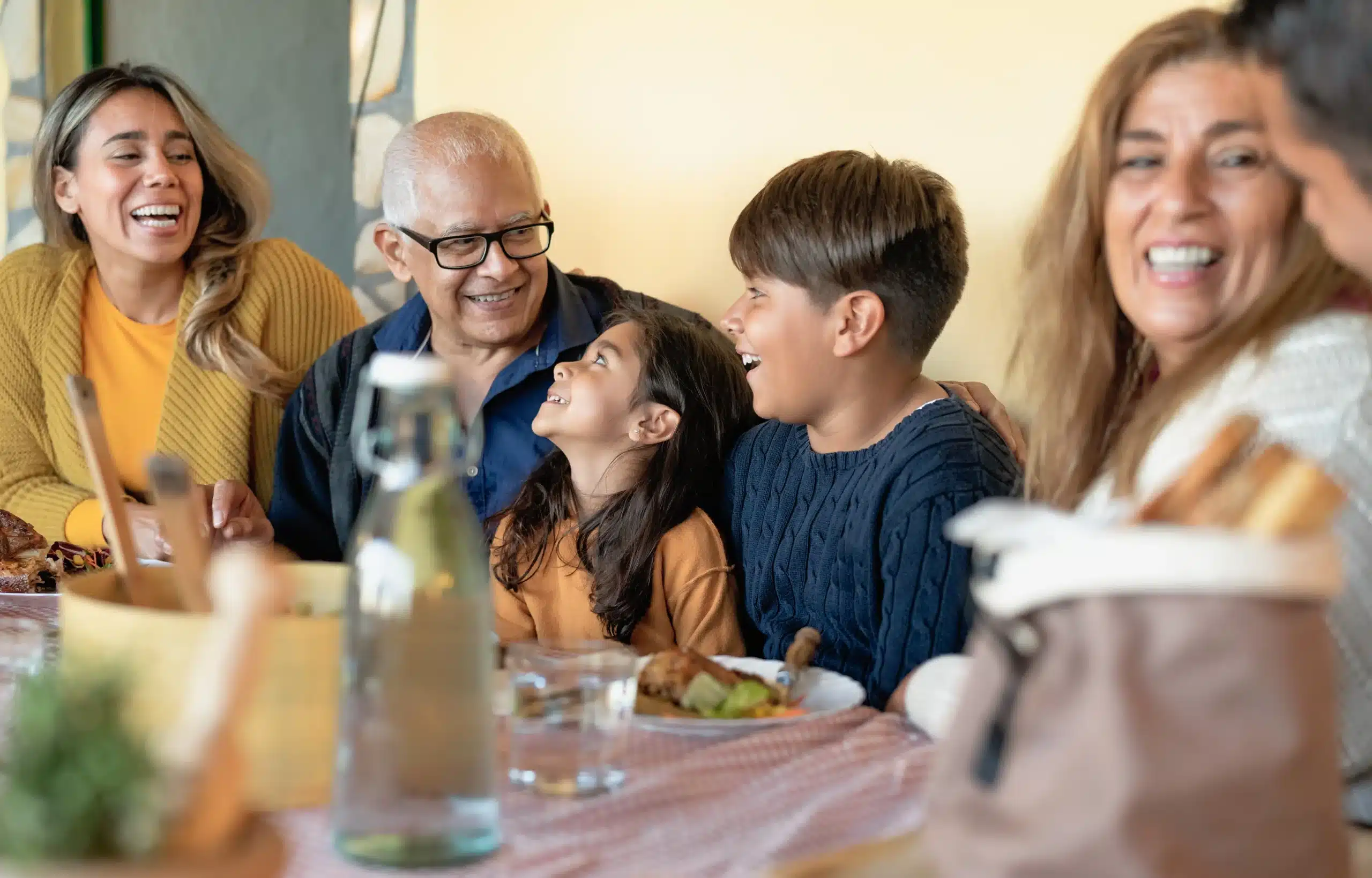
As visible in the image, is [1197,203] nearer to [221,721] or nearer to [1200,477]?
[1200,477]

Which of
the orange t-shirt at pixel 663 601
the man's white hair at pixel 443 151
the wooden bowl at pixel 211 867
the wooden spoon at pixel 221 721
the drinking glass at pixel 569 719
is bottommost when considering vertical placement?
the orange t-shirt at pixel 663 601

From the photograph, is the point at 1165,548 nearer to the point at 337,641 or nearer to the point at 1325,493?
the point at 1325,493

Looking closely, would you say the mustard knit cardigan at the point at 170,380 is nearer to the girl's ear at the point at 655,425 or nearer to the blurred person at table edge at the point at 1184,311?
the girl's ear at the point at 655,425

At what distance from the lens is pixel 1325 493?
621mm

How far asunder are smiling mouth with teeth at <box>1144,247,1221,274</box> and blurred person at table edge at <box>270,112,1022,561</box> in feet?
3.50

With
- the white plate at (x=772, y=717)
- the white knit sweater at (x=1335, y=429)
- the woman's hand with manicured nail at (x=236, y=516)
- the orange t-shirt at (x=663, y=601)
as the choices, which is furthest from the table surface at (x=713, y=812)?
the woman's hand with manicured nail at (x=236, y=516)

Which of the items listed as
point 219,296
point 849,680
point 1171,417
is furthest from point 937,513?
point 219,296

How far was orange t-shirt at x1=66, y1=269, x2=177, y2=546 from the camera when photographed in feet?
8.30

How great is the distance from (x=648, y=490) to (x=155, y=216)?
1206 mm

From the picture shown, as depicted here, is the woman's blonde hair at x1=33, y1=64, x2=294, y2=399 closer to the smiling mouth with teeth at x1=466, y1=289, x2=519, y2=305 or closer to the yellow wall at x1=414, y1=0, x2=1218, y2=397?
the smiling mouth with teeth at x1=466, y1=289, x2=519, y2=305

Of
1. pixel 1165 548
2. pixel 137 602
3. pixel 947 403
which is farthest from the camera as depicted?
pixel 947 403

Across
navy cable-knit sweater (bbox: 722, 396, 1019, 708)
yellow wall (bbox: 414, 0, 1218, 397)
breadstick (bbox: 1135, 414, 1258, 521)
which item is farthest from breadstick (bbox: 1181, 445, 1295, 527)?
yellow wall (bbox: 414, 0, 1218, 397)

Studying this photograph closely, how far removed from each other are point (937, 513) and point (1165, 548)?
95cm

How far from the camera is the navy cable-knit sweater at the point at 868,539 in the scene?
1514 mm
